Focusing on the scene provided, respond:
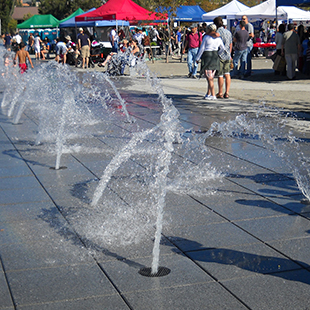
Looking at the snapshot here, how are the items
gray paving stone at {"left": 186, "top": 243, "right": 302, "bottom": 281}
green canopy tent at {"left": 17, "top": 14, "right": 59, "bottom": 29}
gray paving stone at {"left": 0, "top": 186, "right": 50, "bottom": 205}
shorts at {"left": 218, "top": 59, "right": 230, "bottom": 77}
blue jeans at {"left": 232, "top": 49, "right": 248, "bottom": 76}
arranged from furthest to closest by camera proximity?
green canopy tent at {"left": 17, "top": 14, "right": 59, "bottom": 29} < blue jeans at {"left": 232, "top": 49, "right": 248, "bottom": 76} < shorts at {"left": 218, "top": 59, "right": 230, "bottom": 77} < gray paving stone at {"left": 0, "top": 186, "right": 50, "bottom": 205} < gray paving stone at {"left": 186, "top": 243, "right": 302, "bottom": 281}

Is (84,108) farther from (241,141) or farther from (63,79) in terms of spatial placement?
(63,79)

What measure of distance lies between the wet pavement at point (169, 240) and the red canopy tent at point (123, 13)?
58.9ft

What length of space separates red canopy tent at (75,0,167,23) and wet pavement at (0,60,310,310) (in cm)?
1796

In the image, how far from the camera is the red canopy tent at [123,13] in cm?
2444

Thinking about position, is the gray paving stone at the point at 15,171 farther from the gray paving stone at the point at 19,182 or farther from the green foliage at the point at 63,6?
the green foliage at the point at 63,6

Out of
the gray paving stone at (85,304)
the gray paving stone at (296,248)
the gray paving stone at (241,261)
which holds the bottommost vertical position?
the gray paving stone at (85,304)

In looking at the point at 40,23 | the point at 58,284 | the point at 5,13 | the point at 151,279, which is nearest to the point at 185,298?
the point at 151,279

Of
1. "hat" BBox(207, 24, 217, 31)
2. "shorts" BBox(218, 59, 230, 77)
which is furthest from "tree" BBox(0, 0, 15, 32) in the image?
"hat" BBox(207, 24, 217, 31)

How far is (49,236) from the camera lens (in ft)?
13.9

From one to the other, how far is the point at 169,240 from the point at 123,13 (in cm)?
2171

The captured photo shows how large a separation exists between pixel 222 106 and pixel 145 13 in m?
15.1

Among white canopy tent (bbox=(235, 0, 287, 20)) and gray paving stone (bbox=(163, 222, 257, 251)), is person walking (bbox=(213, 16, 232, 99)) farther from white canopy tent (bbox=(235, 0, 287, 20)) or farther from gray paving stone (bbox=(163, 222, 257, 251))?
white canopy tent (bbox=(235, 0, 287, 20))

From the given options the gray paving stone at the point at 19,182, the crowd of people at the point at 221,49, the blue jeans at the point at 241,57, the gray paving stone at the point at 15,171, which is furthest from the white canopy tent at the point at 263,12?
the gray paving stone at the point at 19,182

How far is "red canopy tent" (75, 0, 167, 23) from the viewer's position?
962 inches
